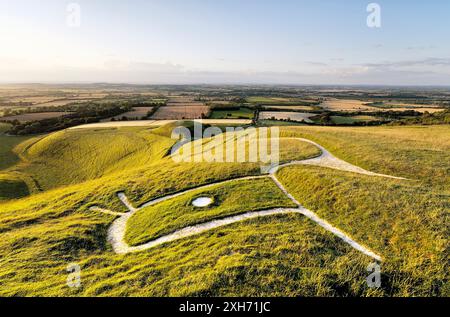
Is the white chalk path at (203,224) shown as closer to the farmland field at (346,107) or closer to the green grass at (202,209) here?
the green grass at (202,209)

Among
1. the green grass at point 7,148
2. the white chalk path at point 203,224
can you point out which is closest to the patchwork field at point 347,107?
the white chalk path at point 203,224

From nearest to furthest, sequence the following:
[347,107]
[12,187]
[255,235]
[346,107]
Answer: [255,235], [12,187], [346,107], [347,107]

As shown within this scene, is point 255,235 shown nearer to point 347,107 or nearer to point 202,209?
point 202,209

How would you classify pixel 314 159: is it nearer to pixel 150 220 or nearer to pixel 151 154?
pixel 150 220

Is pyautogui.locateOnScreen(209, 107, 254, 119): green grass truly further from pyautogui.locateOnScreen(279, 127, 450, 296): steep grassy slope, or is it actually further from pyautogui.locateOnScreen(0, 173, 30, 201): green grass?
pyautogui.locateOnScreen(279, 127, 450, 296): steep grassy slope

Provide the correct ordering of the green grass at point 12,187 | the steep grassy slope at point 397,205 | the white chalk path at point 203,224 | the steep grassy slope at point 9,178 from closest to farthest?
1. the steep grassy slope at point 397,205
2. the white chalk path at point 203,224
3. the green grass at point 12,187
4. the steep grassy slope at point 9,178

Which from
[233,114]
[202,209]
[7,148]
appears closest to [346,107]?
[233,114]
